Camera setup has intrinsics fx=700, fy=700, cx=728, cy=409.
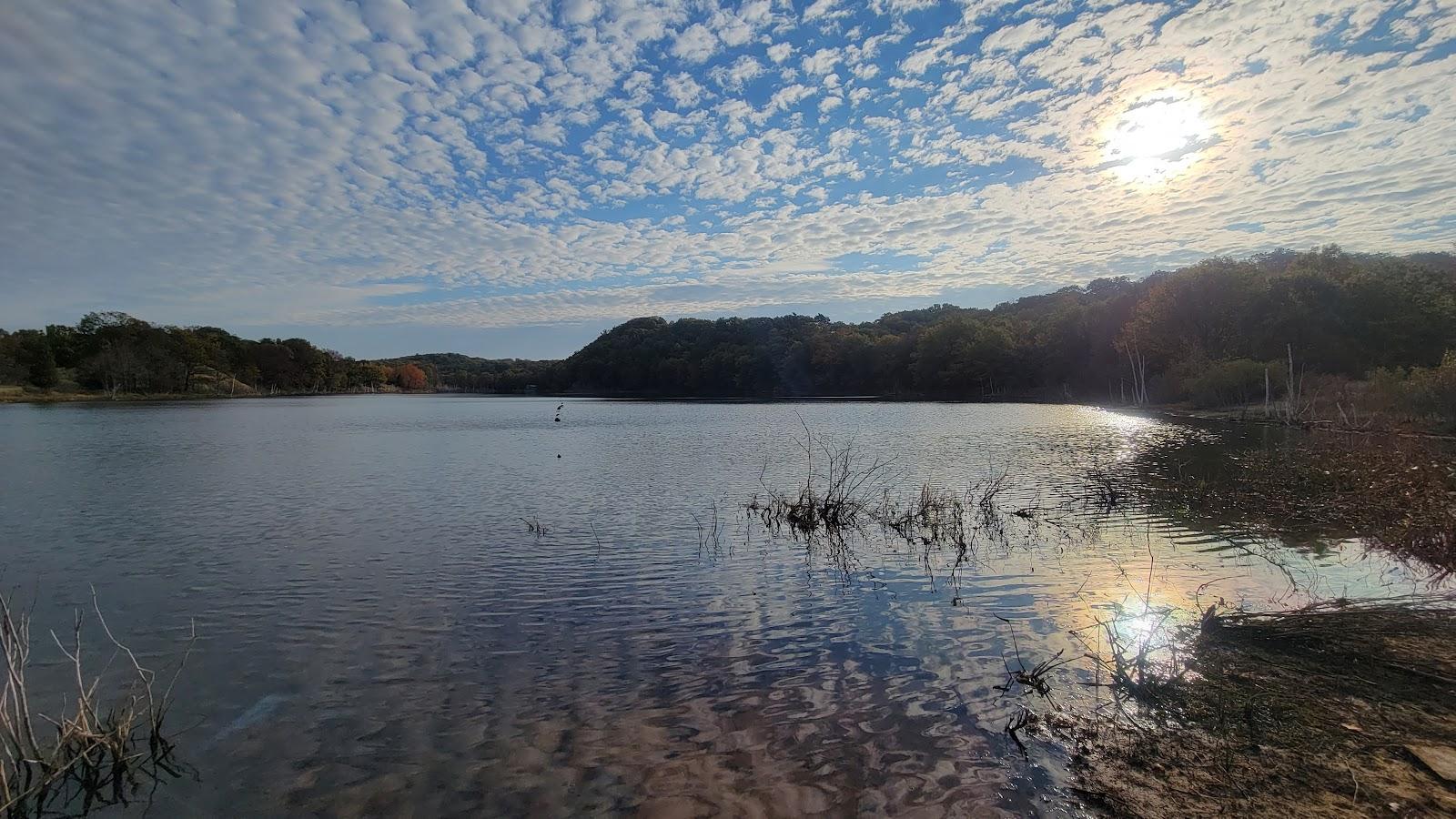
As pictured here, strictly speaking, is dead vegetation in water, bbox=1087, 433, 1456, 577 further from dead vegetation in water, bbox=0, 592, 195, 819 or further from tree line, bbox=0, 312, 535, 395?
tree line, bbox=0, 312, 535, 395

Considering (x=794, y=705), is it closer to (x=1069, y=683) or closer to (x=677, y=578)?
(x=1069, y=683)

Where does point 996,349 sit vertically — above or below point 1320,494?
above

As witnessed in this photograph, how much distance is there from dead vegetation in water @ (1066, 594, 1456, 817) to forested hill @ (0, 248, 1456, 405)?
2980 cm

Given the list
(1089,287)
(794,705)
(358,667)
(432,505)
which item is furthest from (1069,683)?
(1089,287)

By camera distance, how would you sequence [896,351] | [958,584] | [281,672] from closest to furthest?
[281,672] < [958,584] < [896,351]

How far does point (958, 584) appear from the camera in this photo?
10.1 meters

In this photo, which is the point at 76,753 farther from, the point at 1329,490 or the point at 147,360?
the point at 147,360

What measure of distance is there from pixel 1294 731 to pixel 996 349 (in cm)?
9753

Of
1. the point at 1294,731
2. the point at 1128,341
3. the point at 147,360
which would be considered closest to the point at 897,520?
the point at 1294,731

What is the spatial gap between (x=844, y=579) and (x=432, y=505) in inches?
432

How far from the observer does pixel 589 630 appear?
27.5 ft

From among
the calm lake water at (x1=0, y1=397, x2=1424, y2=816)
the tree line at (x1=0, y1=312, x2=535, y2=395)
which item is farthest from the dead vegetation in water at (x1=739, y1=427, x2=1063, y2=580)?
the tree line at (x1=0, y1=312, x2=535, y2=395)

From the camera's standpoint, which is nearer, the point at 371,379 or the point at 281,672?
the point at 281,672

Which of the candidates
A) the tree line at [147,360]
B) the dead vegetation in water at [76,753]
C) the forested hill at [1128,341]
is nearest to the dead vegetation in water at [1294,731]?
the dead vegetation in water at [76,753]
